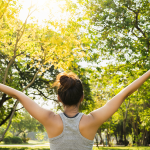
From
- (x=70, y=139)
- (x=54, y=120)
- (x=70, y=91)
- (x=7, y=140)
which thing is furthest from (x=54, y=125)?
(x=7, y=140)

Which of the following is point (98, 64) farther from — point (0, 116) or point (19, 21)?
point (0, 116)

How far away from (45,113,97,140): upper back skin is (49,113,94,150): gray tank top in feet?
0.08

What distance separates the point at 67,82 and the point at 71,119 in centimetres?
29

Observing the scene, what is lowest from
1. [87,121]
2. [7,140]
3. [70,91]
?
[7,140]

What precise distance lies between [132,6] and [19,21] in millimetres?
6843

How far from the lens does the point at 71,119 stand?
Answer: 57.2 inches

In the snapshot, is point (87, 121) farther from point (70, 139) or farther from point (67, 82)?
point (67, 82)

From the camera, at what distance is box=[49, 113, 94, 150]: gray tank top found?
1414mm

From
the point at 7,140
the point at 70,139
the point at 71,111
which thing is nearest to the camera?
the point at 70,139

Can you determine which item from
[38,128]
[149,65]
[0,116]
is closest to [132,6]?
[149,65]

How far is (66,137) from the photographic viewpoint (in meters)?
1.42

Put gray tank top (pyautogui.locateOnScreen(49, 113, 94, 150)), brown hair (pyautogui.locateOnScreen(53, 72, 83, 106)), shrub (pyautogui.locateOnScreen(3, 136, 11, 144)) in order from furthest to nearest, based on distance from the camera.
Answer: shrub (pyautogui.locateOnScreen(3, 136, 11, 144))
brown hair (pyautogui.locateOnScreen(53, 72, 83, 106))
gray tank top (pyautogui.locateOnScreen(49, 113, 94, 150))

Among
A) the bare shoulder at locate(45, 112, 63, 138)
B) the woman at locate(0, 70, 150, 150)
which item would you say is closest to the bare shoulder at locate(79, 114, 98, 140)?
the woman at locate(0, 70, 150, 150)

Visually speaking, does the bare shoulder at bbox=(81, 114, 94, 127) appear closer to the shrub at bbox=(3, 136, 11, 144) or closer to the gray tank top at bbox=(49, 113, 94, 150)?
the gray tank top at bbox=(49, 113, 94, 150)
